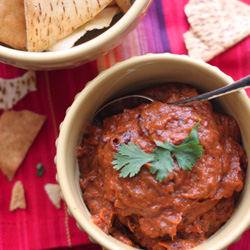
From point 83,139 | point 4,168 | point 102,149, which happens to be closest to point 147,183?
point 102,149

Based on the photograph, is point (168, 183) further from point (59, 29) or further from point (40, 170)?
point (40, 170)

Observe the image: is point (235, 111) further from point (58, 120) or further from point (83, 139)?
point (58, 120)

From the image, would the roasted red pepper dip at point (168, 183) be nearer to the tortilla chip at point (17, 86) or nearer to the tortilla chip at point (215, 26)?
the tortilla chip at point (215, 26)

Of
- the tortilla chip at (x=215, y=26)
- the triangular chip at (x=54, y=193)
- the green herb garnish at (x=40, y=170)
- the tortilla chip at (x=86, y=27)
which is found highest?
the tortilla chip at (x=86, y=27)

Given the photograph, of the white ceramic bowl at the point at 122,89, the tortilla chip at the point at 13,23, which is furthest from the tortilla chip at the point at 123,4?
the tortilla chip at the point at 13,23

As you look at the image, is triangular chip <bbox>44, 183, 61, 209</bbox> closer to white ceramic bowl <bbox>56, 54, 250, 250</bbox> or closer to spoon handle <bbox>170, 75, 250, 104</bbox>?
white ceramic bowl <bbox>56, 54, 250, 250</bbox>

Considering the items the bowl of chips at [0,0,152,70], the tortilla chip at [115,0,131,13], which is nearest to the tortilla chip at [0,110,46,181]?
the bowl of chips at [0,0,152,70]

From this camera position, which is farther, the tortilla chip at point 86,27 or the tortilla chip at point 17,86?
the tortilla chip at point 17,86
